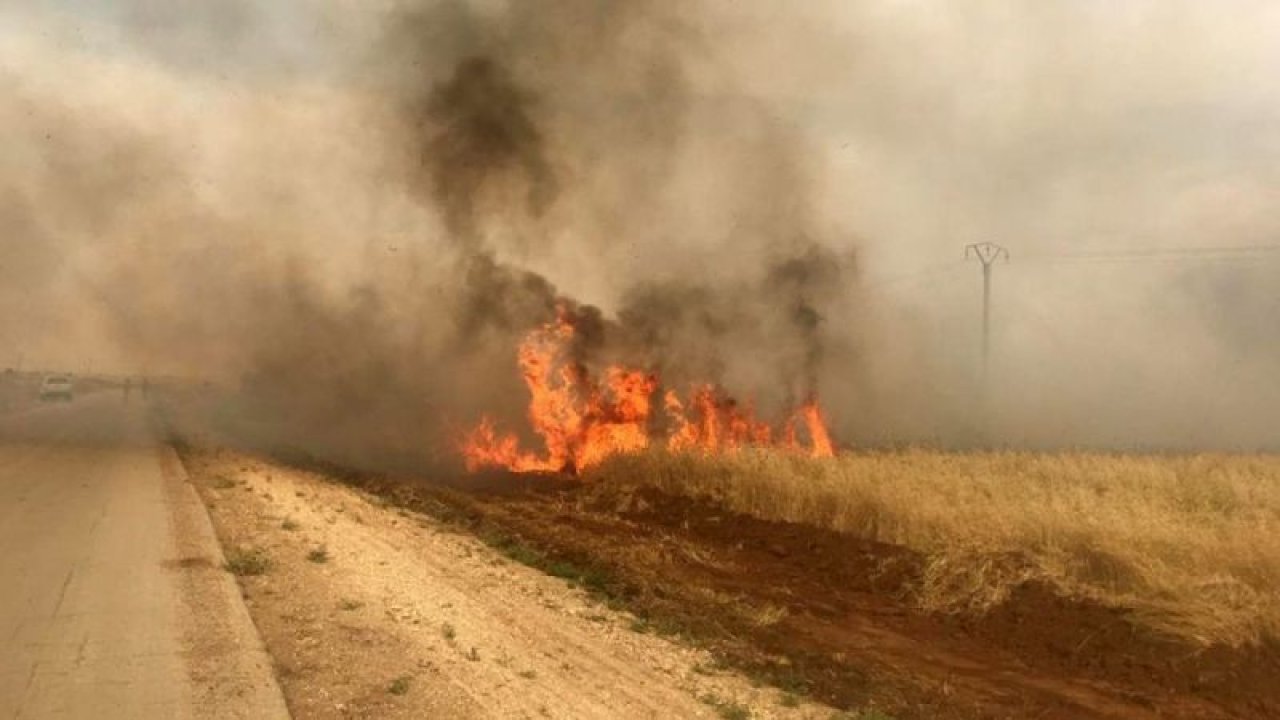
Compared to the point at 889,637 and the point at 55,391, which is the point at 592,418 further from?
the point at 55,391

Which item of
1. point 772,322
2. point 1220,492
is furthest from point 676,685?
point 772,322

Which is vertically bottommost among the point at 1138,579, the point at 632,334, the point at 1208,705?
the point at 1208,705

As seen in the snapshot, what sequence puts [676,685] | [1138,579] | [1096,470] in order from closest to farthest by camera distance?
[676,685]
[1138,579]
[1096,470]

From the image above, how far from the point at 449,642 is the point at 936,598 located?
6260 mm

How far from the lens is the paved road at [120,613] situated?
279 inches

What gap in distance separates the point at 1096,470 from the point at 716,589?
1325 cm

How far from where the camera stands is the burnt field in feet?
31.0

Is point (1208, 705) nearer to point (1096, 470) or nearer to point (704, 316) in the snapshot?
point (1096, 470)

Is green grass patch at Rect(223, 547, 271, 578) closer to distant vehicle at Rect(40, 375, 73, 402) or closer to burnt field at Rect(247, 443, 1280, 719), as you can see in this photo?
burnt field at Rect(247, 443, 1280, 719)

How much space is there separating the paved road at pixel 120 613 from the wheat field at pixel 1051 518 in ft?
26.3

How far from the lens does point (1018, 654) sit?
Result: 1076 centimetres

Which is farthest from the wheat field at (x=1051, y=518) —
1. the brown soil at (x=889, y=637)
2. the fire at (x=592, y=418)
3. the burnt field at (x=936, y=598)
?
the fire at (x=592, y=418)

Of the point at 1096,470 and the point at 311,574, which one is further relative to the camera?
the point at 1096,470

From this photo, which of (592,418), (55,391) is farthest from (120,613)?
(55,391)
